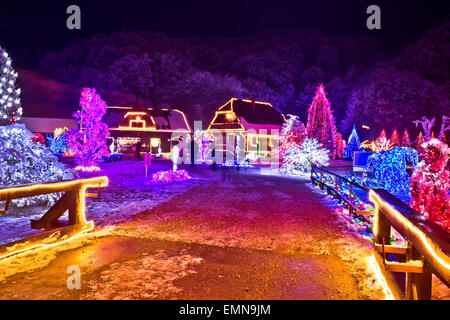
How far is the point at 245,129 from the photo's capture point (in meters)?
35.6

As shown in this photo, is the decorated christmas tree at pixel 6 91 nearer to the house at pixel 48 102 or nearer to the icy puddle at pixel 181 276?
the house at pixel 48 102

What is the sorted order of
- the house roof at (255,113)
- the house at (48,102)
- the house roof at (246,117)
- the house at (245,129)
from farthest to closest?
the house at (48,102), the house roof at (255,113), the house roof at (246,117), the house at (245,129)

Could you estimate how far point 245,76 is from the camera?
60188 mm

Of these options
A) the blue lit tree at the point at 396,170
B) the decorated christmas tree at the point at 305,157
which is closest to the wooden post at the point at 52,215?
the blue lit tree at the point at 396,170

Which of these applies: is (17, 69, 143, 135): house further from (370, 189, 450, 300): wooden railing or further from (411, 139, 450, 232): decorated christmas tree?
(370, 189, 450, 300): wooden railing

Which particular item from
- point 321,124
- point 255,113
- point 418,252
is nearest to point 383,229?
point 418,252

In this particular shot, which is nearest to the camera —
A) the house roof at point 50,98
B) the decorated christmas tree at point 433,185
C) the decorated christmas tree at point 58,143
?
the decorated christmas tree at point 433,185

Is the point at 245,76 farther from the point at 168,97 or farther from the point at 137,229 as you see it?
the point at 137,229

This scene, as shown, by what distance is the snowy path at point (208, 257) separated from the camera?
153 inches

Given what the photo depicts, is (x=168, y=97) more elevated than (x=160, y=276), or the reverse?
(x=168, y=97)

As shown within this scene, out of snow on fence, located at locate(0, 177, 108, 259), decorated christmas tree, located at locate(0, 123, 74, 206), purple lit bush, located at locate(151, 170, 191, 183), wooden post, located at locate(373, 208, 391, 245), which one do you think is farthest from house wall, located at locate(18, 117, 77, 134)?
wooden post, located at locate(373, 208, 391, 245)

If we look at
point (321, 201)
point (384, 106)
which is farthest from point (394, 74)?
point (321, 201)

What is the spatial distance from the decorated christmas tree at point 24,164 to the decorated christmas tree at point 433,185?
414 inches
